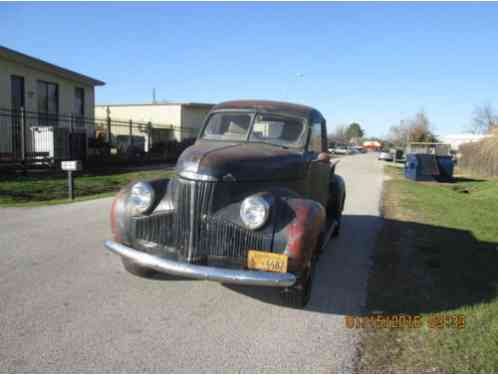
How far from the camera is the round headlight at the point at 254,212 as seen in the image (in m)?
3.50

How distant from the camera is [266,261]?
11.2 ft

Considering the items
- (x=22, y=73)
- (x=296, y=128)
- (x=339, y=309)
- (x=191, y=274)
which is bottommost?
(x=339, y=309)

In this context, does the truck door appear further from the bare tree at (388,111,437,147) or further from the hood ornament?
the bare tree at (388,111,437,147)

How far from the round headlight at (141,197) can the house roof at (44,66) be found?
14823mm

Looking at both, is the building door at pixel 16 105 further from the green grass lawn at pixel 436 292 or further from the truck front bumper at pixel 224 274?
the truck front bumper at pixel 224 274

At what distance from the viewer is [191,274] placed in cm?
334

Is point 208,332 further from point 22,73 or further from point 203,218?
point 22,73

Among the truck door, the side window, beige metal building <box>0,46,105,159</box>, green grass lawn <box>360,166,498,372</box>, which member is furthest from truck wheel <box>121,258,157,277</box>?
beige metal building <box>0,46,105,159</box>

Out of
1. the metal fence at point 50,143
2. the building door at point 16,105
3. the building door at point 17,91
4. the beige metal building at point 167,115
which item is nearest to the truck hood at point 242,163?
the metal fence at point 50,143

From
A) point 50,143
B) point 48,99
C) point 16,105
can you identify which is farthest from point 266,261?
point 48,99

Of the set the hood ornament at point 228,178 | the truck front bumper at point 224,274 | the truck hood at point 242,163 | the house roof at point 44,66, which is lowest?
the truck front bumper at point 224,274

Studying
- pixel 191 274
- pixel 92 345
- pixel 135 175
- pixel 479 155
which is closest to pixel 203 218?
pixel 191 274

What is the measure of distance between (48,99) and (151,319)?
18.3 m

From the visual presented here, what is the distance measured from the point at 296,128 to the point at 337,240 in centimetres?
247
